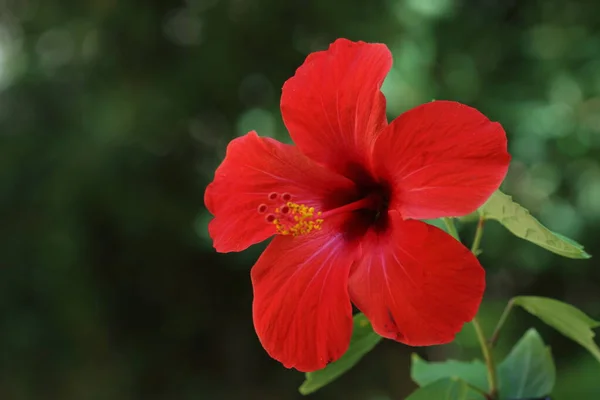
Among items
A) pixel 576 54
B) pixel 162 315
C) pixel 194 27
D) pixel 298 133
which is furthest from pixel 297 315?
pixel 162 315

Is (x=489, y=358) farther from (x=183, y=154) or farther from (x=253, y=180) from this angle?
(x=183, y=154)

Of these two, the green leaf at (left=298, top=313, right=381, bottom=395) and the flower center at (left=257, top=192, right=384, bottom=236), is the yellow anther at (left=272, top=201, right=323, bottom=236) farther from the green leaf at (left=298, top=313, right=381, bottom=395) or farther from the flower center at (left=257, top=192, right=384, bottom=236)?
the green leaf at (left=298, top=313, right=381, bottom=395)

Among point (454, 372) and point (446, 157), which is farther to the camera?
point (454, 372)

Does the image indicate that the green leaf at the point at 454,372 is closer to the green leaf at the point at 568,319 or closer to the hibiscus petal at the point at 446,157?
the green leaf at the point at 568,319

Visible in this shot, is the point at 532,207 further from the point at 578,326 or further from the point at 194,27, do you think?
the point at 578,326

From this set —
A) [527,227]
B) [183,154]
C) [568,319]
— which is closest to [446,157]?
[527,227]

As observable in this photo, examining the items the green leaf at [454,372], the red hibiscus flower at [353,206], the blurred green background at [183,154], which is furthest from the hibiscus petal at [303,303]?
the blurred green background at [183,154]

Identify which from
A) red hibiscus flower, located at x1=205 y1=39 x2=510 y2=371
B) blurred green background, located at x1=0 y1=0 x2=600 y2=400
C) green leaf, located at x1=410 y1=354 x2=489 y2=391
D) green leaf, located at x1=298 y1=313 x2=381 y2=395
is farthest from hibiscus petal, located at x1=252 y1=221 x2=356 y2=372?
blurred green background, located at x1=0 y1=0 x2=600 y2=400
